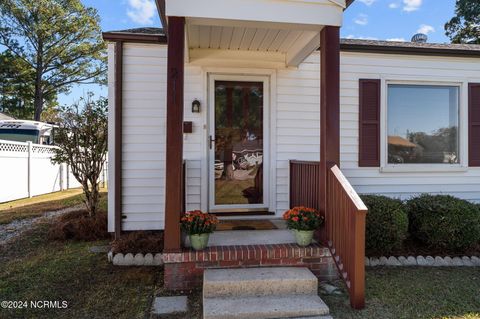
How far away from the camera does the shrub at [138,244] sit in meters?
3.99

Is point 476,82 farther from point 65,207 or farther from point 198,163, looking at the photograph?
point 65,207

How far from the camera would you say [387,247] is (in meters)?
3.87

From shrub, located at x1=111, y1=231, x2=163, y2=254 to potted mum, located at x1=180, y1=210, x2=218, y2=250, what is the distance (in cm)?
97

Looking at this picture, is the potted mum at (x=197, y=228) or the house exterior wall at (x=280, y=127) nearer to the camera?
the potted mum at (x=197, y=228)

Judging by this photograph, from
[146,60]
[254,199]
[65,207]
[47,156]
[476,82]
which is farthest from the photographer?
[47,156]

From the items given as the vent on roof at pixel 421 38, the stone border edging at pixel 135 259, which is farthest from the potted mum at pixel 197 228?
the vent on roof at pixel 421 38

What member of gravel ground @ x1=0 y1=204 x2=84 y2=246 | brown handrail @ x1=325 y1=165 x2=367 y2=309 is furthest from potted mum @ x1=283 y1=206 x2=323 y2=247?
gravel ground @ x1=0 y1=204 x2=84 y2=246

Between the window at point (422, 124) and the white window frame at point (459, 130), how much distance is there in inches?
2.3

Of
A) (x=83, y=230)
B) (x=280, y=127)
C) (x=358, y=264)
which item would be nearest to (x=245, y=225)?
(x=280, y=127)

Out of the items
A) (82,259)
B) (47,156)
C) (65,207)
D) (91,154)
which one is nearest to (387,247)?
(82,259)

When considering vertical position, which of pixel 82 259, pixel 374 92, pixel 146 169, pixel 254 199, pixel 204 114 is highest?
pixel 374 92

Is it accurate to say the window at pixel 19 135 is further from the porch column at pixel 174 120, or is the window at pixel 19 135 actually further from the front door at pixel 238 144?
the porch column at pixel 174 120

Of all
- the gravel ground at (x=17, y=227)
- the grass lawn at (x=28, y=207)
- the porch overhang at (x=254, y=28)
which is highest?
the porch overhang at (x=254, y=28)

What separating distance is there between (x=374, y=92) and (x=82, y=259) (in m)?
4.48
